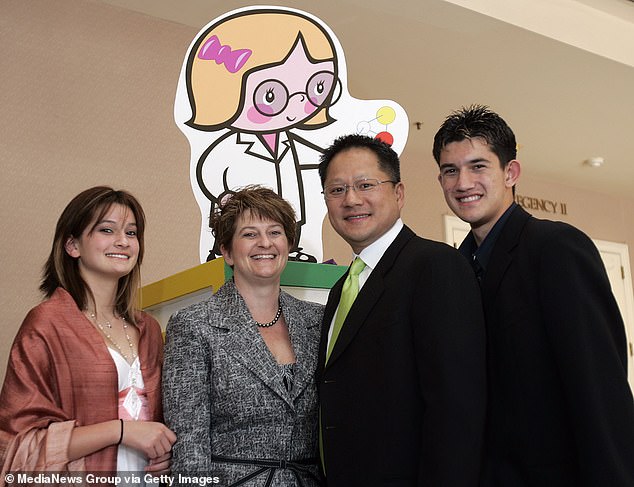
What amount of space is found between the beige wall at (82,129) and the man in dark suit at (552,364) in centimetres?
266

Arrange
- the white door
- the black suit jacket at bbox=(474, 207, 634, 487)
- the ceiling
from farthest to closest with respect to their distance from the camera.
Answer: the white door → the ceiling → the black suit jacket at bbox=(474, 207, 634, 487)

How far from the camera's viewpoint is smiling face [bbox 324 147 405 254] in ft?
6.53

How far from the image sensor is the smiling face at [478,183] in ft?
6.35

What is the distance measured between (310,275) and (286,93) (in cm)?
71

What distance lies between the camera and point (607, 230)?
8367mm

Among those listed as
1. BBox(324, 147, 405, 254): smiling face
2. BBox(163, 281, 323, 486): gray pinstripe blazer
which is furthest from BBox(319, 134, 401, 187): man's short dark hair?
BBox(163, 281, 323, 486): gray pinstripe blazer

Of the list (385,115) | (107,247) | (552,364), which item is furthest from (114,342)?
(385,115)

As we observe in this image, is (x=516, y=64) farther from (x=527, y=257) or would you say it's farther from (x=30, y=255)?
(x=527, y=257)

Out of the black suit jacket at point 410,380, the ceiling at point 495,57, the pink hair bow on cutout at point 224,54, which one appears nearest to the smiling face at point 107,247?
the black suit jacket at point 410,380

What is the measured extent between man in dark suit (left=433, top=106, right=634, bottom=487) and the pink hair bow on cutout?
138cm

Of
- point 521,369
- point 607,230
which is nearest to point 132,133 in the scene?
point 521,369

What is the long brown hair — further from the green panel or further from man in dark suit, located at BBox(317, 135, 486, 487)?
man in dark suit, located at BBox(317, 135, 486, 487)

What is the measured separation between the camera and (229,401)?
1933 millimetres

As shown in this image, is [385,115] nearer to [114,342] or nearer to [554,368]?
[114,342]
